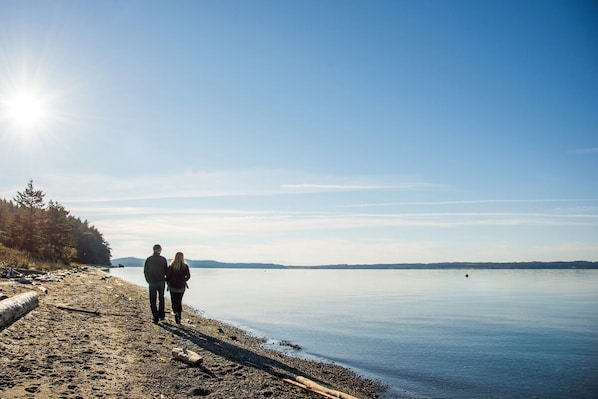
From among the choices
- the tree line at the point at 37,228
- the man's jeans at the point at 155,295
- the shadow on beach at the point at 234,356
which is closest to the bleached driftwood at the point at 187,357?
the shadow on beach at the point at 234,356

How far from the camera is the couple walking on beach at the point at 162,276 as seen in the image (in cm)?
1659

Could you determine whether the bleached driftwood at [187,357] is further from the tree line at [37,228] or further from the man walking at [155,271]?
the tree line at [37,228]

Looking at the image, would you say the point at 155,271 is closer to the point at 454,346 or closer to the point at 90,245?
the point at 454,346

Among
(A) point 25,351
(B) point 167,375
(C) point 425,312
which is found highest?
(A) point 25,351

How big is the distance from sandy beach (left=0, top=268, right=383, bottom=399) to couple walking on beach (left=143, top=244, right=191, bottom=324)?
3.19 ft

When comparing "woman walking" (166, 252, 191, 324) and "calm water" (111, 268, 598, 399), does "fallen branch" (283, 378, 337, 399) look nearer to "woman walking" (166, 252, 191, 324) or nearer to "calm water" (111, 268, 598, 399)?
"calm water" (111, 268, 598, 399)

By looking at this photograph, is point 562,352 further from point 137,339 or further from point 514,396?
point 137,339

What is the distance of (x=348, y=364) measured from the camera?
19.1m

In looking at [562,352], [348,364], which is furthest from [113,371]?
[562,352]

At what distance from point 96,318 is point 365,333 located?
60.4 feet

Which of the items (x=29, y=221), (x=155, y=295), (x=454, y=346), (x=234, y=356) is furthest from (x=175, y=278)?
(x=29, y=221)

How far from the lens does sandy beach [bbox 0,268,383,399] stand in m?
8.05

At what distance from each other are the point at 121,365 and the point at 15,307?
4800 mm

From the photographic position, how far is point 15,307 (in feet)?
39.7
